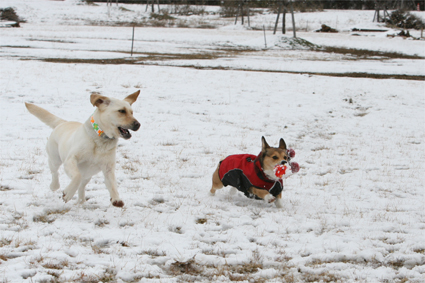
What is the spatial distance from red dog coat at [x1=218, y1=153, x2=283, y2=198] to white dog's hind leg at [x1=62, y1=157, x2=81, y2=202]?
91.1 inches

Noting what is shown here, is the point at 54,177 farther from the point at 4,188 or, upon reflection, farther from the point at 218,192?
the point at 218,192

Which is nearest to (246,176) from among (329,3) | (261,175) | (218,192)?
(261,175)

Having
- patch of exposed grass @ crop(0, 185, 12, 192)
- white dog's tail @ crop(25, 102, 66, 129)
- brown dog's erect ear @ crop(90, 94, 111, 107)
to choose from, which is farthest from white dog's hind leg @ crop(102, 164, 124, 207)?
patch of exposed grass @ crop(0, 185, 12, 192)

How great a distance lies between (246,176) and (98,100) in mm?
2497

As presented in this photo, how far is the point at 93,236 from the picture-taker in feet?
14.1

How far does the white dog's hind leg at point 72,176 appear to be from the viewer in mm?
4767

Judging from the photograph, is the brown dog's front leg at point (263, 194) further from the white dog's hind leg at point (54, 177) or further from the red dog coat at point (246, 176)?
the white dog's hind leg at point (54, 177)

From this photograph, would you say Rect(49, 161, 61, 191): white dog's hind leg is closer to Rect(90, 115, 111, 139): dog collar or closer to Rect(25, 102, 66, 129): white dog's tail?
Rect(25, 102, 66, 129): white dog's tail

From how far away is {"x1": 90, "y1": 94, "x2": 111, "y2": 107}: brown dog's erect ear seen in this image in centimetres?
486

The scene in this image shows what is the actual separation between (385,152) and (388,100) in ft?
21.5

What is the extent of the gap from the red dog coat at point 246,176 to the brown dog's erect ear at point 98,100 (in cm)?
222

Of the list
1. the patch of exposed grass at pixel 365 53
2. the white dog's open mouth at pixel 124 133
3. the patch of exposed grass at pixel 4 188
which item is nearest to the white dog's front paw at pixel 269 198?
the white dog's open mouth at pixel 124 133

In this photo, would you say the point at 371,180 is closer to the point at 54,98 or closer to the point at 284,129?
the point at 284,129

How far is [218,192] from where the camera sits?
6785 millimetres
